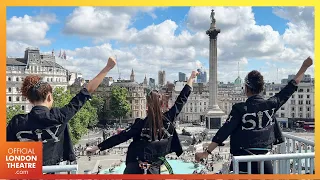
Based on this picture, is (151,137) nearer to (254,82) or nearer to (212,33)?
(254,82)

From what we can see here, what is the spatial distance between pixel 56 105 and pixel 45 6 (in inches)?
41.4

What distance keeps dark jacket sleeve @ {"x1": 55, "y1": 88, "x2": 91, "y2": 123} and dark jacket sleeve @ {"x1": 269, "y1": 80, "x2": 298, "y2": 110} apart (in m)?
1.98

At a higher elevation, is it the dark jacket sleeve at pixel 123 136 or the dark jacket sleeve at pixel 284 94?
the dark jacket sleeve at pixel 284 94

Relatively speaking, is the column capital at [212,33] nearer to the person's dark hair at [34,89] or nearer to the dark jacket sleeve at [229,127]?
→ the dark jacket sleeve at [229,127]

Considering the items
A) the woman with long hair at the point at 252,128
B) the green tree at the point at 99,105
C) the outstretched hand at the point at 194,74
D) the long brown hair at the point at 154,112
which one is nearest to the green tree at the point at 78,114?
the green tree at the point at 99,105

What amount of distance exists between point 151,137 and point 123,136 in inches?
11.4

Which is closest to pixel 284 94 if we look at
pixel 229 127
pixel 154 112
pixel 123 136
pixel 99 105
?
pixel 229 127

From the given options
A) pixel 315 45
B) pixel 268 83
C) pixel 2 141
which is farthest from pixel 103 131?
pixel 315 45

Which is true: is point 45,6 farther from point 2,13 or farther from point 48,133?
point 48,133

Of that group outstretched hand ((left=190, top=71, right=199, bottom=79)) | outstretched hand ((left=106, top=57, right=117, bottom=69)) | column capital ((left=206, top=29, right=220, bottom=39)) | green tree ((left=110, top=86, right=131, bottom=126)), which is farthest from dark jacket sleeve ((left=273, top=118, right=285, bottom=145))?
outstretched hand ((left=106, top=57, right=117, bottom=69))

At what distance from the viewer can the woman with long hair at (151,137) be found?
3908 millimetres

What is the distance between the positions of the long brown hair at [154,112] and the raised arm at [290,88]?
1224mm

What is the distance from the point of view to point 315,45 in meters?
4.10

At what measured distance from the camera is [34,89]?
3826mm
